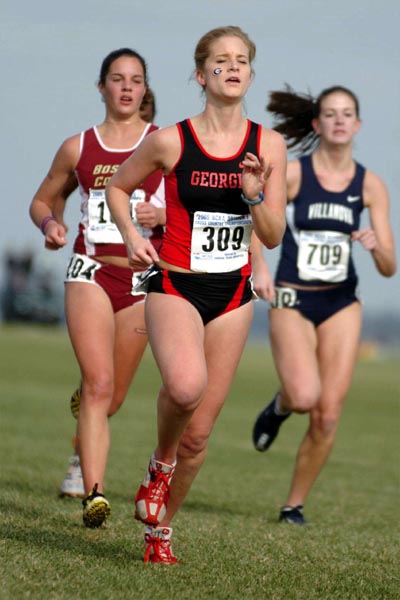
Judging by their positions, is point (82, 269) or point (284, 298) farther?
point (284, 298)

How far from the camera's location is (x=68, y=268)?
764cm

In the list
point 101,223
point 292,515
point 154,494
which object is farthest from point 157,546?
point 292,515

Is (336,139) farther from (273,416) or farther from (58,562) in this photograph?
(58,562)

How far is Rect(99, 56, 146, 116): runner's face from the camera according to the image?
7.73 metres

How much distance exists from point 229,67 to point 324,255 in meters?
2.81

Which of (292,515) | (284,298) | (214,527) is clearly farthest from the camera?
(284,298)

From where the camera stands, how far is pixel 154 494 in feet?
19.1

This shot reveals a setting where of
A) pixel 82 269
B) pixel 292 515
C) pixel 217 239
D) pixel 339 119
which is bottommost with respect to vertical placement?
pixel 292 515

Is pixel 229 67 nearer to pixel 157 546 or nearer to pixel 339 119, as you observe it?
pixel 157 546

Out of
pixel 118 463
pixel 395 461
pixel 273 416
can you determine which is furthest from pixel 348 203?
pixel 395 461

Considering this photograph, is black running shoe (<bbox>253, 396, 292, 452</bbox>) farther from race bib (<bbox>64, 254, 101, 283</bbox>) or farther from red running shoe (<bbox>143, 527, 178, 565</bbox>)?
red running shoe (<bbox>143, 527, 178, 565</bbox>)

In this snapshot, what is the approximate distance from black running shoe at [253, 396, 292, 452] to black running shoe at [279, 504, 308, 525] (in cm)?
89

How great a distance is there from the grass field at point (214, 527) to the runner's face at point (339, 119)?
2624 millimetres

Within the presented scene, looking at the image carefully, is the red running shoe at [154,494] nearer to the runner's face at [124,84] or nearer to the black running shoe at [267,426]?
the runner's face at [124,84]
